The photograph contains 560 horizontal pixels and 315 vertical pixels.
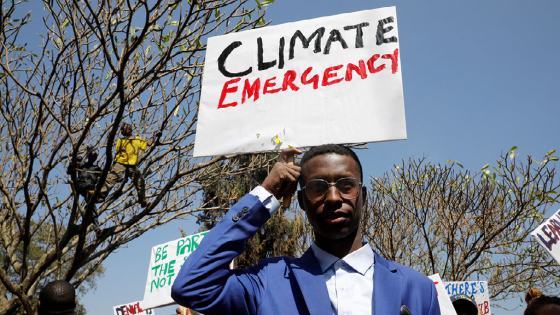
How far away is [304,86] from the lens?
8.11 feet

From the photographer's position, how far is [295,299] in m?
1.63

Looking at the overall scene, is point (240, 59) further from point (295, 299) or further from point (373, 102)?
point (295, 299)

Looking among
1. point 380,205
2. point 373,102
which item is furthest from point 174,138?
point 380,205

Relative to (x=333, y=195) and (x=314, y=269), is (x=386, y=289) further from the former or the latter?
(x=333, y=195)

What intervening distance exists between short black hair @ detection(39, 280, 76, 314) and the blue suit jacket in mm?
1837

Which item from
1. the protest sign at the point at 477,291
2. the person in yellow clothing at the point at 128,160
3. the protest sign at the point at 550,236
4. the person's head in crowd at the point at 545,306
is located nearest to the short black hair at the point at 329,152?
the person's head in crowd at the point at 545,306

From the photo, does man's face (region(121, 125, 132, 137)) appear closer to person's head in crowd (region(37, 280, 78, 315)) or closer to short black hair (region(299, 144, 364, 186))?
person's head in crowd (region(37, 280, 78, 315))

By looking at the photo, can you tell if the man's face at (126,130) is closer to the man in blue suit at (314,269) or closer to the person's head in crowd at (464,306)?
the person's head in crowd at (464,306)

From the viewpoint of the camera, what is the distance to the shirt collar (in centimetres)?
167

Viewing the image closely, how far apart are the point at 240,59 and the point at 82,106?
540 centimetres

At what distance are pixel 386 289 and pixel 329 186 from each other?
15.6 inches

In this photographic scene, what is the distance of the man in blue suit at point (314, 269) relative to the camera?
5.22 feet

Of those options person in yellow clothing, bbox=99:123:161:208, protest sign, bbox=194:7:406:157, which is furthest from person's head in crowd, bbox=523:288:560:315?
person in yellow clothing, bbox=99:123:161:208

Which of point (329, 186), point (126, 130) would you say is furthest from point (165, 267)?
point (329, 186)
